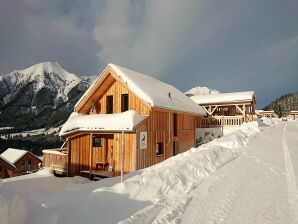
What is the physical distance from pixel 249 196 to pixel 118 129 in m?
10.7

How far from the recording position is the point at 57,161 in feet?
67.1

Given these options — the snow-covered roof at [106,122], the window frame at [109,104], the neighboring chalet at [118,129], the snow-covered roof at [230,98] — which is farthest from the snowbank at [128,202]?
the snow-covered roof at [230,98]

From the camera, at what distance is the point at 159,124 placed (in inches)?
722

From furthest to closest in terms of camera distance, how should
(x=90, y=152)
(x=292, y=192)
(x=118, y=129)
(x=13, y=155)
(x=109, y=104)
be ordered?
(x=13, y=155)
(x=109, y=104)
(x=90, y=152)
(x=118, y=129)
(x=292, y=192)

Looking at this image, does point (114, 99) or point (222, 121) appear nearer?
point (114, 99)

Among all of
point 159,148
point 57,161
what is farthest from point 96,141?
point 159,148

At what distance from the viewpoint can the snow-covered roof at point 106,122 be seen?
619 inches

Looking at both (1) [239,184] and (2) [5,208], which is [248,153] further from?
(2) [5,208]

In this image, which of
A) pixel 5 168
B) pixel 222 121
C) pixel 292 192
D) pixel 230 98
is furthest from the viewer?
pixel 5 168

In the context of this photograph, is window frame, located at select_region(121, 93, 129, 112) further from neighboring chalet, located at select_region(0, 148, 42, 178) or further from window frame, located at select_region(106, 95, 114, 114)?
neighboring chalet, located at select_region(0, 148, 42, 178)

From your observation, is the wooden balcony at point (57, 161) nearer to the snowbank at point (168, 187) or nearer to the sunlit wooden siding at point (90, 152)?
the sunlit wooden siding at point (90, 152)

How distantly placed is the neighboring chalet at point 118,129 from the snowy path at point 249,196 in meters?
7.94

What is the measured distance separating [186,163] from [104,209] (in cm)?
367

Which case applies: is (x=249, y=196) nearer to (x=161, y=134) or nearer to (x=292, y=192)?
(x=292, y=192)
